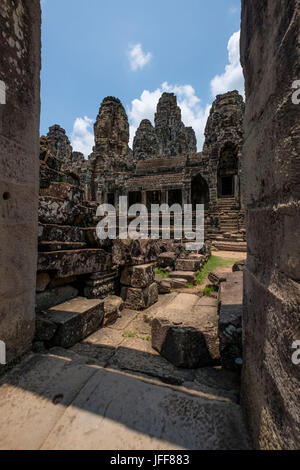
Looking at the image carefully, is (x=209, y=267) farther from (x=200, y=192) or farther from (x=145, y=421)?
(x=200, y=192)

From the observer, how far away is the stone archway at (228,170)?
2042cm

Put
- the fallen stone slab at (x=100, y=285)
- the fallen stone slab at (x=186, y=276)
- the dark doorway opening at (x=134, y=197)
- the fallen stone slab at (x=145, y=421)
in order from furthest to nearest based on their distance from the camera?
1. the dark doorway opening at (x=134, y=197)
2. the fallen stone slab at (x=186, y=276)
3. the fallen stone slab at (x=100, y=285)
4. the fallen stone slab at (x=145, y=421)

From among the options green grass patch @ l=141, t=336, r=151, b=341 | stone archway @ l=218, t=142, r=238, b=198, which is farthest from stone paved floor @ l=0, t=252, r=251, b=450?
stone archway @ l=218, t=142, r=238, b=198

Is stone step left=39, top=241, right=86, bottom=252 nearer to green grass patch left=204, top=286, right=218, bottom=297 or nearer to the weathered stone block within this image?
the weathered stone block

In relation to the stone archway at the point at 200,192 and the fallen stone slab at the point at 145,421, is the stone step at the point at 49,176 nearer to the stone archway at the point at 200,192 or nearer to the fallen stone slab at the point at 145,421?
the fallen stone slab at the point at 145,421

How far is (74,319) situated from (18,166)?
1.67 metres

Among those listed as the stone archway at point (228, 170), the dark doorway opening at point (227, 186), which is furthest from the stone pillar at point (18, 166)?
the dark doorway opening at point (227, 186)

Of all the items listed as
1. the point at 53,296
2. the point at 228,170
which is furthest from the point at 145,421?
the point at 228,170

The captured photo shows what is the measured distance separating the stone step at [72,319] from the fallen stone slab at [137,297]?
0.92m

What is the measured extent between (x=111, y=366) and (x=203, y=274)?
212 inches

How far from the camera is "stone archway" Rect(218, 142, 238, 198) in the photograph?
20422 mm

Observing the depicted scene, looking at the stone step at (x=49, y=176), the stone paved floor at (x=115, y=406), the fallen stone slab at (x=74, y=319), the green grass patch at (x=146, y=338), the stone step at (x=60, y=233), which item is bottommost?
the green grass patch at (x=146, y=338)

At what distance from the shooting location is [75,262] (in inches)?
117
